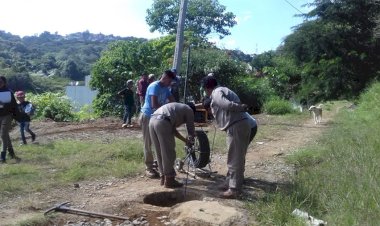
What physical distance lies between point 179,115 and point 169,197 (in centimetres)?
115

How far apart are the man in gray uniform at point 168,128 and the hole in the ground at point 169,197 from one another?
17cm

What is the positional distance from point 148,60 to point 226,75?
321 cm

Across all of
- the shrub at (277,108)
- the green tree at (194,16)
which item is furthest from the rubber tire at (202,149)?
the green tree at (194,16)

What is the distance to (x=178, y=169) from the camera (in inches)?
336

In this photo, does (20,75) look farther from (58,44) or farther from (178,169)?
(58,44)

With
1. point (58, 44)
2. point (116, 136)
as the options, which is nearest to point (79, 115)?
point (116, 136)

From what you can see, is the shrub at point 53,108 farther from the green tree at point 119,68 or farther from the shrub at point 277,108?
the shrub at point 277,108

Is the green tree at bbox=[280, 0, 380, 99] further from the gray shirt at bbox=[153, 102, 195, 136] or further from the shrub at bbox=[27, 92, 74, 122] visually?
the gray shirt at bbox=[153, 102, 195, 136]

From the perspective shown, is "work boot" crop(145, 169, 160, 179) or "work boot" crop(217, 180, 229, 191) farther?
"work boot" crop(145, 169, 160, 179)

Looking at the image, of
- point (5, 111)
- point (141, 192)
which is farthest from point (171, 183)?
point (5, 111)

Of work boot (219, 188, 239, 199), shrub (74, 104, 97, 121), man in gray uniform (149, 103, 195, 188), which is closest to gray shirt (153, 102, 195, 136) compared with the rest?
man in gray uniform (149, 103, 195, 188)

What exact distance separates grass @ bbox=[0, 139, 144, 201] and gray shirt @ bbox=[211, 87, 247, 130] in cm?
233

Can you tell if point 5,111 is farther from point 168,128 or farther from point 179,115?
point 179,115

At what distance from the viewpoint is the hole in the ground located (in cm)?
717
